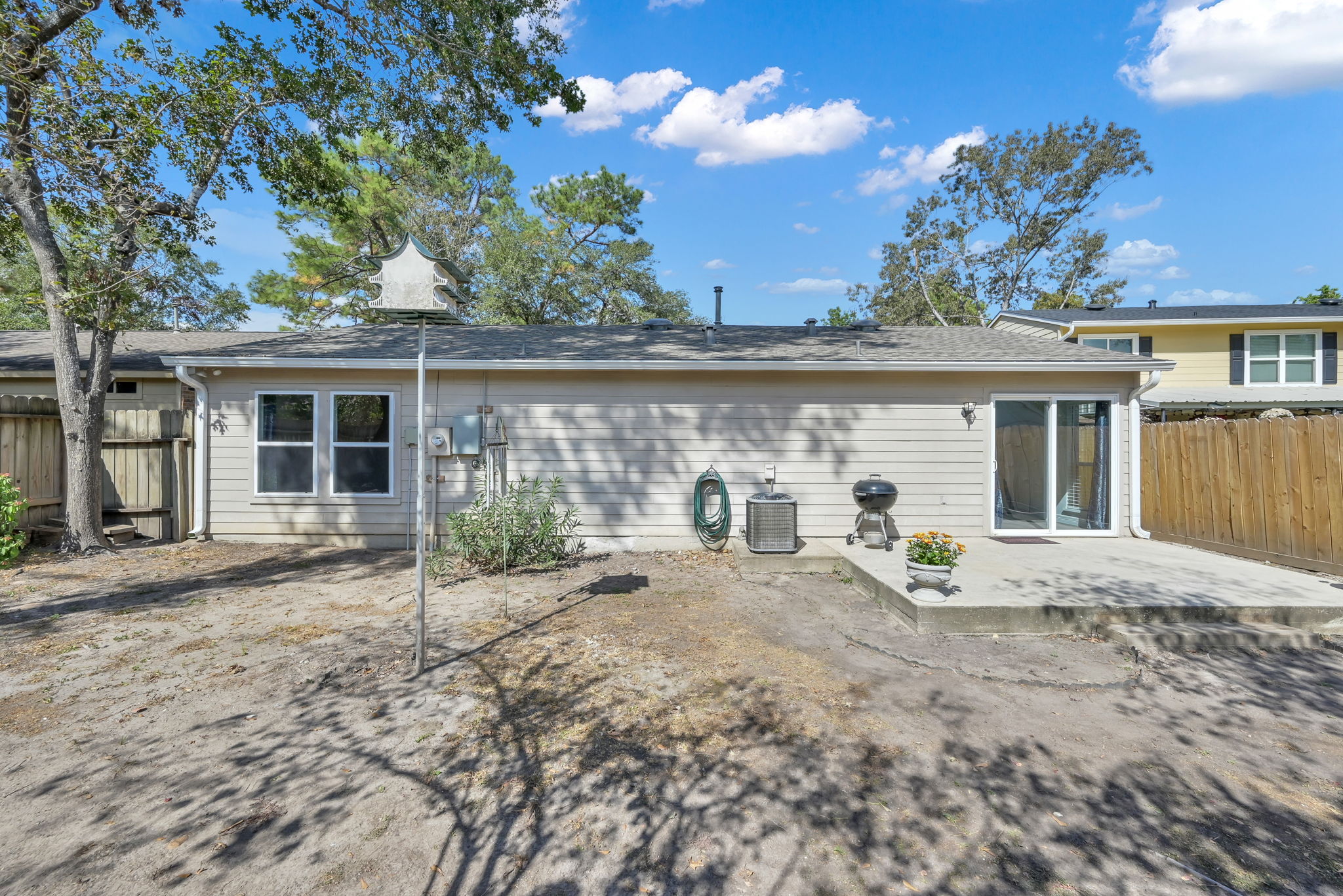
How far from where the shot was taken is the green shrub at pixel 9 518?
5852 millimetres

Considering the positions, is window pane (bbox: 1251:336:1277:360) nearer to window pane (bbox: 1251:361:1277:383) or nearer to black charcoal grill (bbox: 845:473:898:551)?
window pane (bbox: 1251:361:1277:383)

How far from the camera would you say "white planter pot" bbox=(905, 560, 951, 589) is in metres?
4.35

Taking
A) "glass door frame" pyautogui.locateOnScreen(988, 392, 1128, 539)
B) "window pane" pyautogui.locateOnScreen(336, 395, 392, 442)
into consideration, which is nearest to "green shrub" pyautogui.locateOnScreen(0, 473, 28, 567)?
"window pane" pyautogui.locateOnScreen(336, 395, 392, 442)

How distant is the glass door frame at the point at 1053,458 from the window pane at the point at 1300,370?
31.6 feet

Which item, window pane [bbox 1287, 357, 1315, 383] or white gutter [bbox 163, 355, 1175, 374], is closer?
white gutter [bbox 163, 355, 1175, 374]

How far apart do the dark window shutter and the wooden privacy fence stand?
8689mm

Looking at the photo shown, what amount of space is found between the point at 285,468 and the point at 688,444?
494 centimetres

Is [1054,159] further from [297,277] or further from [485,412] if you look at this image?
[297,277]

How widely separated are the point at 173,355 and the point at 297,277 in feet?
44.3

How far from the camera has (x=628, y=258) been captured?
19.1 meters

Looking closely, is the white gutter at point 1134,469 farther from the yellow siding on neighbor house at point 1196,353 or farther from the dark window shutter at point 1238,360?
the dark window shutter at point 1238,360

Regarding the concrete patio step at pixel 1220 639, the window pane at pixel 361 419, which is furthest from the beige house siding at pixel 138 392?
the concrete patio step at pixel 1220 639

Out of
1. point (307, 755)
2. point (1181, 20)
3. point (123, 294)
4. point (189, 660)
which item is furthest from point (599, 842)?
point (1181, 20)

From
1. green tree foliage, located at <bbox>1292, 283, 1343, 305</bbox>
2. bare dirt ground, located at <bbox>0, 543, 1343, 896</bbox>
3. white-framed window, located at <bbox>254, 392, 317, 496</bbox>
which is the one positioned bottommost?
bare dirt ground, located at <bbox>0, 543, 1343, 896</bbox>
